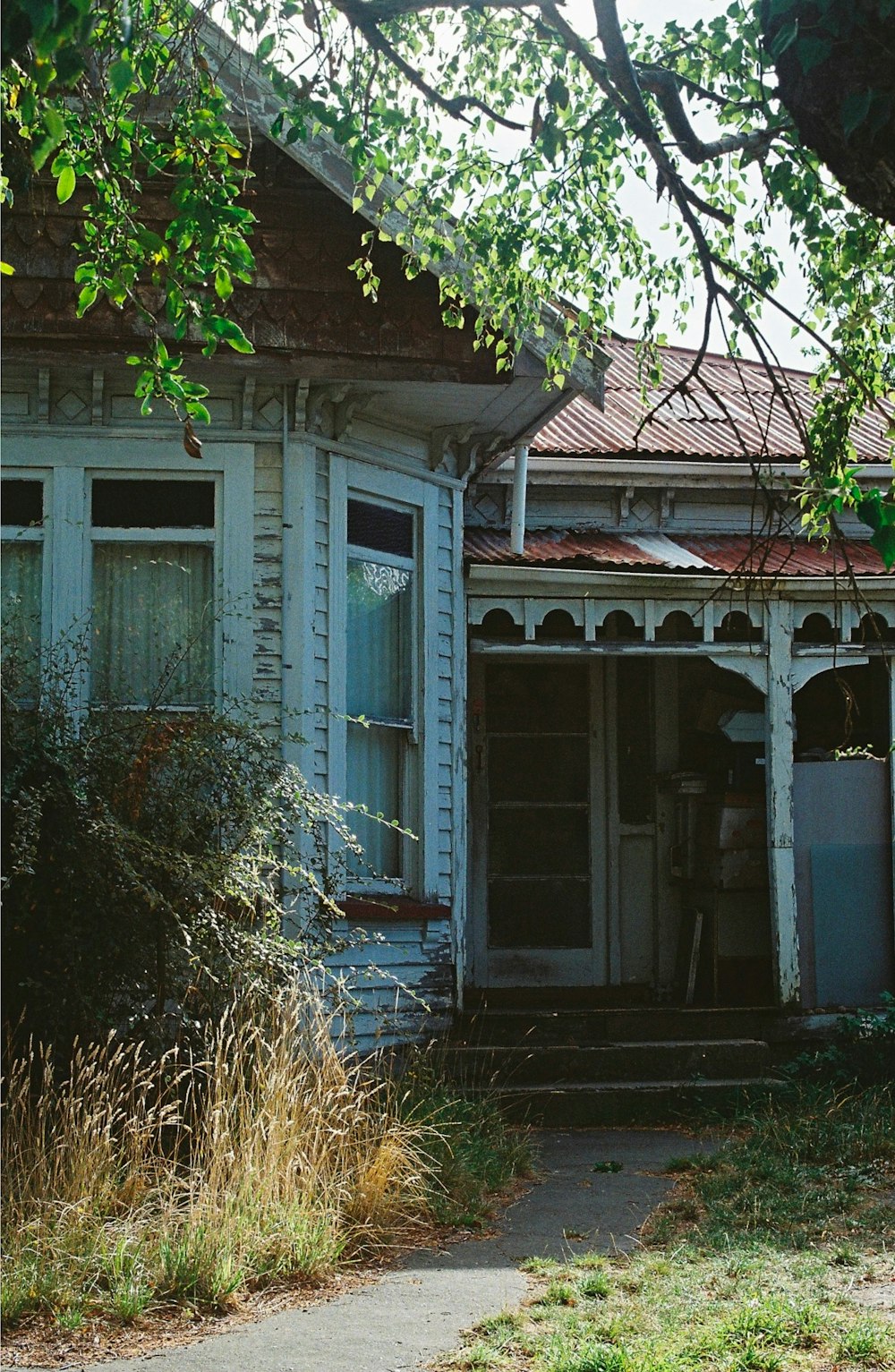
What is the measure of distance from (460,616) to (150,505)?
85.1 inches

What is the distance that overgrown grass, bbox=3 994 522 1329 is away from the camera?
204 inches

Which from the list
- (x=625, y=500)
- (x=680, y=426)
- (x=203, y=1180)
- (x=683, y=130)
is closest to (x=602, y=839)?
(x=625, y=500)

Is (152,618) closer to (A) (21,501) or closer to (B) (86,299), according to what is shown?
(A) (21,501)

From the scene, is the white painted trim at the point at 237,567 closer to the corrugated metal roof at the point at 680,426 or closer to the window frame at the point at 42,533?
the window frame at the point at 42,533

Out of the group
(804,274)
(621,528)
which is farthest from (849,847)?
(804,274)

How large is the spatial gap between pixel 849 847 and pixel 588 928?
89.0 inches

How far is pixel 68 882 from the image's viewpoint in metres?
6.78

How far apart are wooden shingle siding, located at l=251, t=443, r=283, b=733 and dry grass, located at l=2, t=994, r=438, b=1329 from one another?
2262 millimetres

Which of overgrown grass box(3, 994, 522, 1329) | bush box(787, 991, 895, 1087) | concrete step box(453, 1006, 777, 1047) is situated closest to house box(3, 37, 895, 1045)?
concrete step box(453, 1006, 777, 1047)

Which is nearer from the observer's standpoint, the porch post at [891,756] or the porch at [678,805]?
the porch at [678,805]

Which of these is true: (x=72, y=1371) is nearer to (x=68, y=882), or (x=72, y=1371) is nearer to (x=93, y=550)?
(x=68, y=882)

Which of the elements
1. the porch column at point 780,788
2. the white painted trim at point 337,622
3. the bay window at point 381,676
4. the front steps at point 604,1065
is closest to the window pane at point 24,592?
the white painted trim at point 337,622

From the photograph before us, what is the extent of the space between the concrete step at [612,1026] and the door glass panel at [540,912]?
165cm

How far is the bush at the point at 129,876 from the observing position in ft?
22.0
